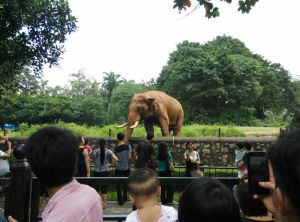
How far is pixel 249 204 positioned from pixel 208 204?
2.65 ft

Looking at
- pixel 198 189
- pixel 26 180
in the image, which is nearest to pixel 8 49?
pixel 26 180

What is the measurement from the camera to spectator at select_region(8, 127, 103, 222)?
4.93ft

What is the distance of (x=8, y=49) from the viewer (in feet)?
32.9

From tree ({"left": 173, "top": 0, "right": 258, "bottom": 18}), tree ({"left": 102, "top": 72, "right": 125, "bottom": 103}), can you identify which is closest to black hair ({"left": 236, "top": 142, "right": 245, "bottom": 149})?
tree ({"left": 173, "top": 0, "right": 258, "bottom": 18})

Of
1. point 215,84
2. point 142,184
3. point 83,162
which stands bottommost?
point 83,162

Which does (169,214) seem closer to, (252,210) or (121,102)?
(252,210)

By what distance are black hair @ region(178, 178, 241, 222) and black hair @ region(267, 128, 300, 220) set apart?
0.43m

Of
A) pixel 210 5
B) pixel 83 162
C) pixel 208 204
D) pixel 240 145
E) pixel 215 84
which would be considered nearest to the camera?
pixel 208 204

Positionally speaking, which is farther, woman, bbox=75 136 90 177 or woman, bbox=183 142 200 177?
woman, bbox=183 142 200 177

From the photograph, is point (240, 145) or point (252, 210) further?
point (240, 145)

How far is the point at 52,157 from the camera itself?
158 cm

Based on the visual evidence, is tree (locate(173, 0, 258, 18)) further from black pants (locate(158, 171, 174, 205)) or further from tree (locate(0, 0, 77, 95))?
tree (locate(0, 0, 77, 95))

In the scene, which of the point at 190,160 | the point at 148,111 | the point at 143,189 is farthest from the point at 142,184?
the point at 148,111

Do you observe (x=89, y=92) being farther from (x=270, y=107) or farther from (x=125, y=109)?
(x=270, y=107)
